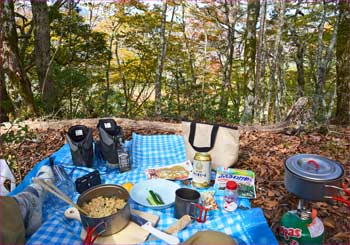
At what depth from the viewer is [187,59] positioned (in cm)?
743

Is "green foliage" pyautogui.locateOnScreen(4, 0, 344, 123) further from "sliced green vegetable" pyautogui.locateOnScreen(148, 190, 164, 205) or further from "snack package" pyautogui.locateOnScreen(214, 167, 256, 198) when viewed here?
"sliced green vegetable" pyautogui.locateOnScreen(148, 190, 164, 205)

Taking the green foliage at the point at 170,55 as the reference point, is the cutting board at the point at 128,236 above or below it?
below

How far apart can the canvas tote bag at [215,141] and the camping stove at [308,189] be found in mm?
635

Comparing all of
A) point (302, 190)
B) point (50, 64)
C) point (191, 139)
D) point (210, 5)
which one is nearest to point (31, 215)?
point (191, 139)

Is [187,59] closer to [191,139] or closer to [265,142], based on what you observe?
[265,142]

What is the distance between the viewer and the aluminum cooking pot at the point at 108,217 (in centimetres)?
116

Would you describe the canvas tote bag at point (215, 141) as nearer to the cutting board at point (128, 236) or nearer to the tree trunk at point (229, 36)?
the cutting board at point (128, 236)

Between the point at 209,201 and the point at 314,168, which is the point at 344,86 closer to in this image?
the point at 314,168

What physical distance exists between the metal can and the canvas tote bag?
0.26 m

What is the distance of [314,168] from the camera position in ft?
3.98

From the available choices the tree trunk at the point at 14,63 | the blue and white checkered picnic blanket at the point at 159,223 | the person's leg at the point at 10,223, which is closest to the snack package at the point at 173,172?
the blue and white checkered picnic blanket at the point at 159,223

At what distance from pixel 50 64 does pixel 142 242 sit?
14.7 feet

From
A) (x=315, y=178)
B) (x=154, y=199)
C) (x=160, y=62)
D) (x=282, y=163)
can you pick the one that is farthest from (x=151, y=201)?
(x=160, y=62)

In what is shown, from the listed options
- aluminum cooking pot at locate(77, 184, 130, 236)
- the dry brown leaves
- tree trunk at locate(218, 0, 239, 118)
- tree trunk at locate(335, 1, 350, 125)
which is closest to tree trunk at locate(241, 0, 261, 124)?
tree trunk at locate(335, 1, 350, 125)
